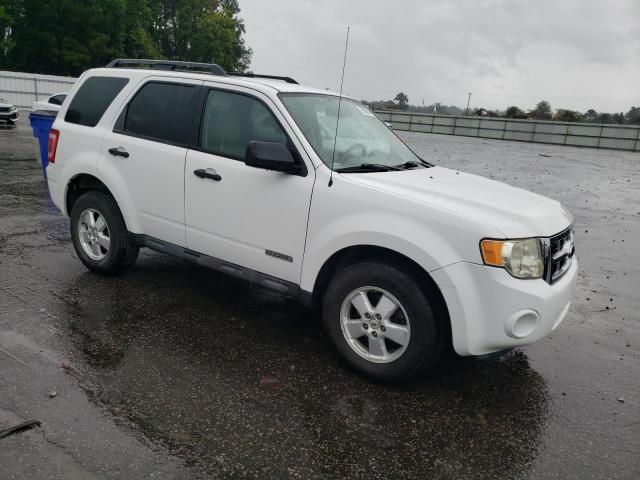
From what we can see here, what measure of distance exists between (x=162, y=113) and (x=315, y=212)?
1.86 metres

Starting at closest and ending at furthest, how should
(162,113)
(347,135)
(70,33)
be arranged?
(347,135) < (162,113) < (70,33)

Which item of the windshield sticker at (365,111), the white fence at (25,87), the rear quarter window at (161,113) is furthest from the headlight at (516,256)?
the white fence at (25,87)

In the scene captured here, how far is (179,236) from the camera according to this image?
4.46 m

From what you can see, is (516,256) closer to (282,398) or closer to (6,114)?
(282,398)

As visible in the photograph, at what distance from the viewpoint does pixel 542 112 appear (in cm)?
5797

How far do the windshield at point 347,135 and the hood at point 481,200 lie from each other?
25 centimetres

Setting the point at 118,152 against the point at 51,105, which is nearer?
the point at 118,152

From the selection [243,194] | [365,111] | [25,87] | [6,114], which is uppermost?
[25,87]

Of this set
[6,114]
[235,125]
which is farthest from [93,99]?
[6,114]

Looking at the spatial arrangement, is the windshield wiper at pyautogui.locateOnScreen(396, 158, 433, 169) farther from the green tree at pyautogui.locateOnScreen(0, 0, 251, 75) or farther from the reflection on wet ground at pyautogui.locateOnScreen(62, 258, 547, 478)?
the green tree at pyautogui.locateOnScreen(0, 0, 251, 75)

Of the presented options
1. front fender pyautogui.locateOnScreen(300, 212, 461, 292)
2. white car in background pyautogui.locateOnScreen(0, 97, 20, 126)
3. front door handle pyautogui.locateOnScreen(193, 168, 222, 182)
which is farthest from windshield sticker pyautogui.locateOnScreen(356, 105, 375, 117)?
white car in background pyautogui.locateOnScreen(0, 97, 20, 126)

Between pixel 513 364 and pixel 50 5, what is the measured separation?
53.7 m

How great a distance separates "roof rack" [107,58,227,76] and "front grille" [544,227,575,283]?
3036 mm

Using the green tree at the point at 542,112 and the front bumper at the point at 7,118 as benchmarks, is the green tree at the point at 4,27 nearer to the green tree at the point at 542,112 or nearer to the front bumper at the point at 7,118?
the front bumper at the point at 7,118
